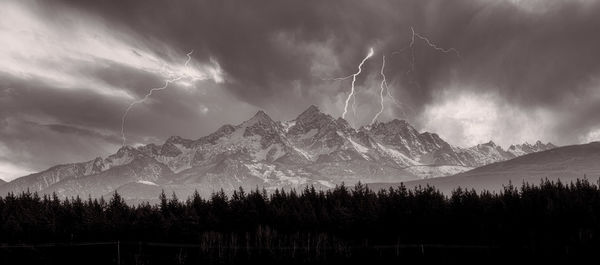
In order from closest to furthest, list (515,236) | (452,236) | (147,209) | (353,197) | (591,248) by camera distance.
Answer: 1. (591,248)
2. (515,236)
3. (452,236)
4. (147,209)
5. (353,197)

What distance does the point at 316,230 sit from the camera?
5606 cm

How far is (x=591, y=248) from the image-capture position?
38094mm

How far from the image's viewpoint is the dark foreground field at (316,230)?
42.3 m

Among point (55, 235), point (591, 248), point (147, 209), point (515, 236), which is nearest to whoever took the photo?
point (591, 248)

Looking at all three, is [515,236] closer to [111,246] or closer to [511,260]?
[511,260]

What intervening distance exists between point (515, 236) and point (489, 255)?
10.7 meters

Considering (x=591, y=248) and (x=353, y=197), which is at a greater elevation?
(x=353, y=197)

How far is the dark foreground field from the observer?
139 ft

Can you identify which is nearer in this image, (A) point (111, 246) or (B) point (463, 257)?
(B) point (463, 257)

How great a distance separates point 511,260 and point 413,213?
71.7 ft

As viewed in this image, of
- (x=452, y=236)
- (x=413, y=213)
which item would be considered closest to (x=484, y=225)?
(x=452, y=236)

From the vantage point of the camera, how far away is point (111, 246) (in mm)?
50062

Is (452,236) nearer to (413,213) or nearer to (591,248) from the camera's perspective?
(413,213)

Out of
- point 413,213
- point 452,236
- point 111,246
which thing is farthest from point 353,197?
point 111,246
